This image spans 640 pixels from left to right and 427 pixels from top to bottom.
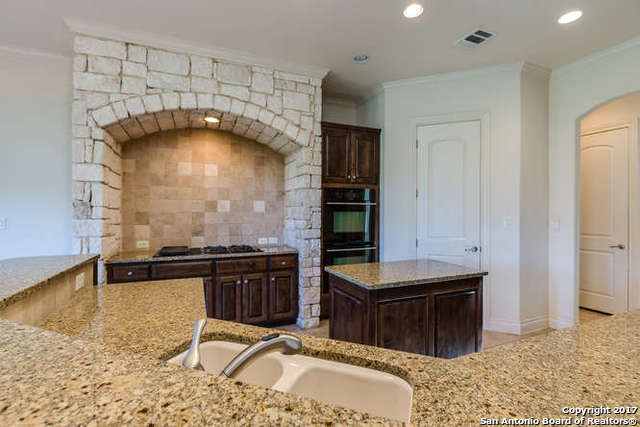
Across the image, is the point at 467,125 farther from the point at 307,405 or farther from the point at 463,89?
the point at 307,405

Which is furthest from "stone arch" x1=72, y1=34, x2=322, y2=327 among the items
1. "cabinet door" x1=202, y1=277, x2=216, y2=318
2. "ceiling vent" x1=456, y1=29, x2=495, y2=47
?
"ceiling vent" x1=456, y1=29, x2=495, y2=47

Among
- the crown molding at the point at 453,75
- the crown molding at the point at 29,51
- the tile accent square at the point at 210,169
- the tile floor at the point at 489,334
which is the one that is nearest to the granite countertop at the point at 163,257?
the tile floor at the point at 489,334

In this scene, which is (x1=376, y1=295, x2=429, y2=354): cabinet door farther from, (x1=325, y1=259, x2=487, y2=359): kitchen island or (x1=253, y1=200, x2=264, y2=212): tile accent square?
(x1=253, y1=200, x2=264, y2=212): tile accent square

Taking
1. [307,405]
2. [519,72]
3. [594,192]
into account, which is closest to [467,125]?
[519,72]

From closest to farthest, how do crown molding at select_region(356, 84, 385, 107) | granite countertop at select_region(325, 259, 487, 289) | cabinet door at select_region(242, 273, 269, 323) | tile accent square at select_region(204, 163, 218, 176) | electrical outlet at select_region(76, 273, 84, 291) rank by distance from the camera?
1. electrical outlet at select_region(76, 273, 84, 291)
2. granite countertop at select_region(325, 259, 487, 289)
3. cabinet door at select_region(242, 273, 269, 323)
4. tile accent square at select_region(204, 163, 218, 176)
5. crown molding at select_region(356, 84, 385, 107)

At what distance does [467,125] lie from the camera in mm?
3377

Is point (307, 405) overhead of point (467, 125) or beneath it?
beneath

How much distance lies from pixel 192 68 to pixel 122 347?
8.90ft

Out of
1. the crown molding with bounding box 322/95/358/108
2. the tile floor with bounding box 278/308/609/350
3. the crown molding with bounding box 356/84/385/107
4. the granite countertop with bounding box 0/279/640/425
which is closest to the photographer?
the granite countertop with bounding box 0/279/640/425

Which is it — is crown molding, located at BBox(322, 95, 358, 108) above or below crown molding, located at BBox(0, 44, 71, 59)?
above

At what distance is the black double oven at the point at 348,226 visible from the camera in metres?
3.52

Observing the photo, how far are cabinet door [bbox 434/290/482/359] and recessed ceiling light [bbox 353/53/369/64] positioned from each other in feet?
7.90

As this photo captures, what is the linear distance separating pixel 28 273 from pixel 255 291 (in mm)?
2109

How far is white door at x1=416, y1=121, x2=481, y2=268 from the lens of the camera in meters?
3.35
